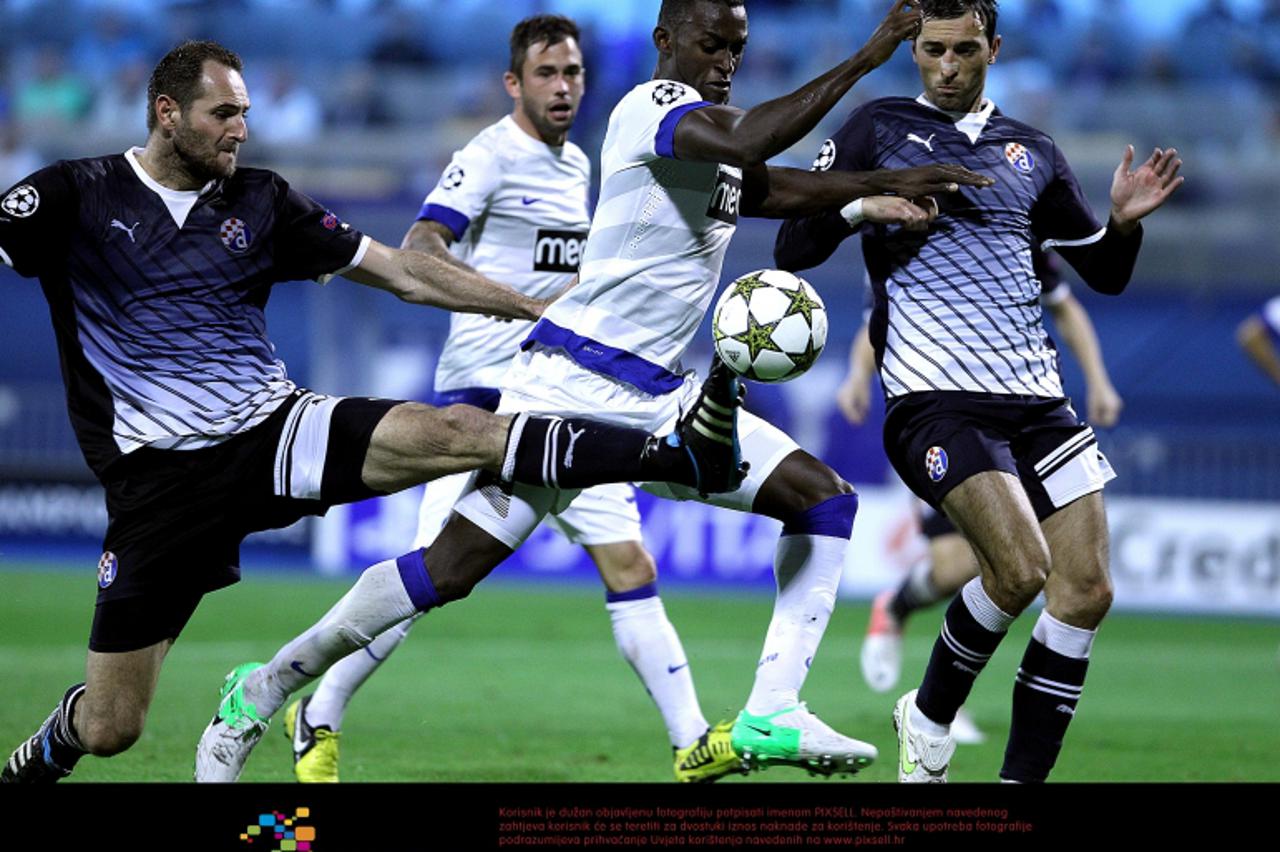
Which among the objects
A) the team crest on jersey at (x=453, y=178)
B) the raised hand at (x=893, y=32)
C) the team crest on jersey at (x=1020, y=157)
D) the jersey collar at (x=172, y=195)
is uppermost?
the raised hand at (x=893, y=32)

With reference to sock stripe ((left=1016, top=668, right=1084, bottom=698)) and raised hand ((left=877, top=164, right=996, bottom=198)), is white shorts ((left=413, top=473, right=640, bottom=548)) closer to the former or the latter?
sock stripe ((left=1016, top=668, right=1084, bottom=698))

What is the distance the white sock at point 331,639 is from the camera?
5.51 meters

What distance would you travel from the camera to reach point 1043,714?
5586mm

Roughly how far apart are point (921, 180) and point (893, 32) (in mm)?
606

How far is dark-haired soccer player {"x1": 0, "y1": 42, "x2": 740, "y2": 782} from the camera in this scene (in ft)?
17.4

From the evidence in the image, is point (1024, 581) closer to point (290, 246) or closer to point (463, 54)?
point (290, 246)

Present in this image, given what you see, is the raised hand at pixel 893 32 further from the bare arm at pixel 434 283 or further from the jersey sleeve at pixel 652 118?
the bare arm at pixel 434 283

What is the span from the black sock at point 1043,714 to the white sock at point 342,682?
2330 millimetres

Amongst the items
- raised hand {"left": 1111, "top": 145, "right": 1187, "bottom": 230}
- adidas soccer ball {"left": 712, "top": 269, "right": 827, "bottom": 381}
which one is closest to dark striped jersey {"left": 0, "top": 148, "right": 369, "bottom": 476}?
adidas soccer ball {"left": 712, "top": 269, "right": 827, "bottom": 381}

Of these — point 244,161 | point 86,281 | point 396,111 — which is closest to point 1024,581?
point 86,281
